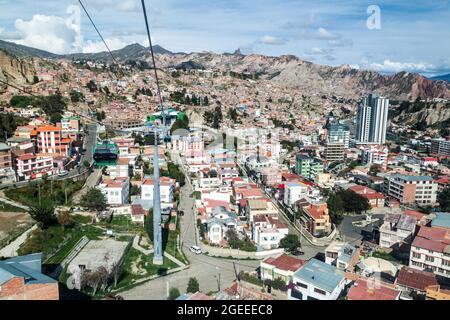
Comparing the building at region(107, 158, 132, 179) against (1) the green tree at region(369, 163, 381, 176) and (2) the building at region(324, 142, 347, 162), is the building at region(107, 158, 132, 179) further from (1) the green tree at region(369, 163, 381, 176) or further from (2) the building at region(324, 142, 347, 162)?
(2) the building at region(324, 142, 347, 162)


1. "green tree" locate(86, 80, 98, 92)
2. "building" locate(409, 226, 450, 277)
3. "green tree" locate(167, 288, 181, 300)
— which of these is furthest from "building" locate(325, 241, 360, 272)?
"green tree" locate(86, 80, 98, 92)

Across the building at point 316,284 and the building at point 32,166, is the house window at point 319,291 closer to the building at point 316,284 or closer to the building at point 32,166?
the building at point 316,284

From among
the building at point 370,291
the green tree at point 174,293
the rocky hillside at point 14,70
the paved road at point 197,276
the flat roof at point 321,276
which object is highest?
the rocky hillside at point 14,70

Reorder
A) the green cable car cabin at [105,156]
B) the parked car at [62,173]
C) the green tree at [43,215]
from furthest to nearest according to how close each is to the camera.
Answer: the green cable car cabin at [105,156]
the parked car at [62,173]
the green tree at [43,215]

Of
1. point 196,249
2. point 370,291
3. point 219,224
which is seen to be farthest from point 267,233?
point 370,291

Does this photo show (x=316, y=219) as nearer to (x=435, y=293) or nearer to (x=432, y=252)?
Result: (x=432, y=252)

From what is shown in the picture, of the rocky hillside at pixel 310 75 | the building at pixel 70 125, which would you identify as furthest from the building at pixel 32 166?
the rocky hillside at pixel 310 75

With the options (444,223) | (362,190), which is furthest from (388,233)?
(362,190)
